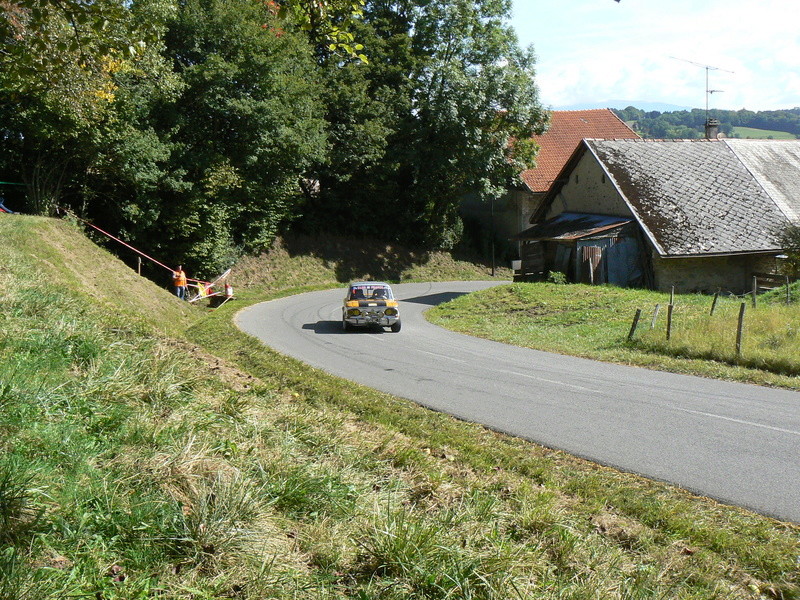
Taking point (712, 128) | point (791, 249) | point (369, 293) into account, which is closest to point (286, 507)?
point (369, 293)

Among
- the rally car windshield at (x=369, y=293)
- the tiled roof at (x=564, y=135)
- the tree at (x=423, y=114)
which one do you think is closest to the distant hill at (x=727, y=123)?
the tiled roof at (x=564, y=135)

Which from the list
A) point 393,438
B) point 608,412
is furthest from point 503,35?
point 393,438

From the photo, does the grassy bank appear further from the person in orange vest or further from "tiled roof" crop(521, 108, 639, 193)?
→ "tiled roof" crop(521, 108, 639, 193)

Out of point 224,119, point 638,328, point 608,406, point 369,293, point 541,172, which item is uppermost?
point 224,119

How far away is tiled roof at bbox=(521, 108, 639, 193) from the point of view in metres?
49.3

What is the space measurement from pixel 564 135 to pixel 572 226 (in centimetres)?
2122

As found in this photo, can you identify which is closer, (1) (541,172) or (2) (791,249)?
(2) (791,249)

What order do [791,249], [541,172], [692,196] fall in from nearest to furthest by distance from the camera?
[791,249] < [692,196] < [541,172]

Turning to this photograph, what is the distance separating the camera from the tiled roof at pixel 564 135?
49.3 meters

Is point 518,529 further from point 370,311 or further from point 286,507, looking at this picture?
point 370,311

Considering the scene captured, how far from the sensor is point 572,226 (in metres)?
34.0

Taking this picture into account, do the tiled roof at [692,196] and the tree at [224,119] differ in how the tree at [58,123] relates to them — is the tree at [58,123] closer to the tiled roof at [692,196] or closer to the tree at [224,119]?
the tree at [224,119]

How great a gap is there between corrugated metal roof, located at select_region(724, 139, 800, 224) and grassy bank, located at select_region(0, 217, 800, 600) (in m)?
29.8

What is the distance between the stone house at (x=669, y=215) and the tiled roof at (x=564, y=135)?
38.7 ft
